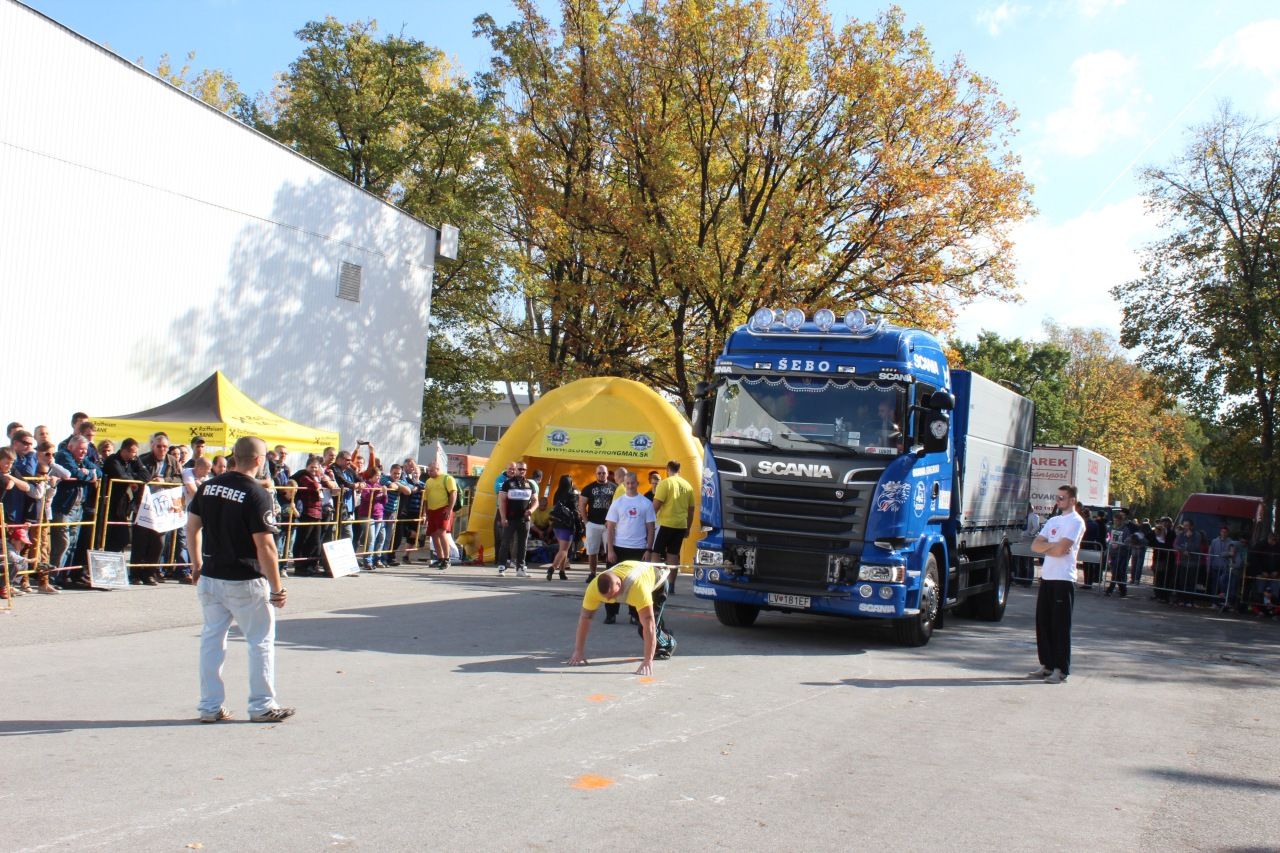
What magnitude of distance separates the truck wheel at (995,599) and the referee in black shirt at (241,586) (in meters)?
11.8

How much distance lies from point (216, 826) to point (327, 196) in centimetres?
2235

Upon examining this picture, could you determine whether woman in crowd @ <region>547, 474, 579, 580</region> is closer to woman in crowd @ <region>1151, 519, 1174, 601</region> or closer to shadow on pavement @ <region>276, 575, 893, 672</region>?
shadow on pavement @ <region>276, 575, 893, 672</region>

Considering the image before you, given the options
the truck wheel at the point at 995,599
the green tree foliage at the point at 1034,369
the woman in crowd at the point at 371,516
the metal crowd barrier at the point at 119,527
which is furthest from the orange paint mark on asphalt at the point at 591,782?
the green tree foliage at the point at 1034,369

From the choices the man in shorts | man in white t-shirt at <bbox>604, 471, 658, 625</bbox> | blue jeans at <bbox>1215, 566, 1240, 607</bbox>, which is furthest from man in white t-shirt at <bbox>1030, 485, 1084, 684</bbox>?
blue jeans at <bbox>1215, 566, 1240, 607</bbox>

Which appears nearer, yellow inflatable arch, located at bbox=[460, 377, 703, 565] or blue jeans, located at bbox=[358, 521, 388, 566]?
blue jeans, located at bbox=[358, 521, 388, 566]

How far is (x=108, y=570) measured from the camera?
13.7 metres

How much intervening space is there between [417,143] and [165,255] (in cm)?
1913

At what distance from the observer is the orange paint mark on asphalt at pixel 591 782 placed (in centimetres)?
592

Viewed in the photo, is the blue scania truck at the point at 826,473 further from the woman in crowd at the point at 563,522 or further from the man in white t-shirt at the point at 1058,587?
the woman in crowd at the point at 563,522

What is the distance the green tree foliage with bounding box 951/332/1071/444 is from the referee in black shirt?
58.0 meters

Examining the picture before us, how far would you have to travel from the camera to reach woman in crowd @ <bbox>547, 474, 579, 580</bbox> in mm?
18312

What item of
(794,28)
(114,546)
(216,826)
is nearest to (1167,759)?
(216,826)

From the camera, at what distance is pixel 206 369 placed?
2234 cm

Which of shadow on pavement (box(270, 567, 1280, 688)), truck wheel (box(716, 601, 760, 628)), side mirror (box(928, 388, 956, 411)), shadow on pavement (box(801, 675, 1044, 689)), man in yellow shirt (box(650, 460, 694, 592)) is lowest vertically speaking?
shadow on pavement (box(270, 567, 1280, 688))
